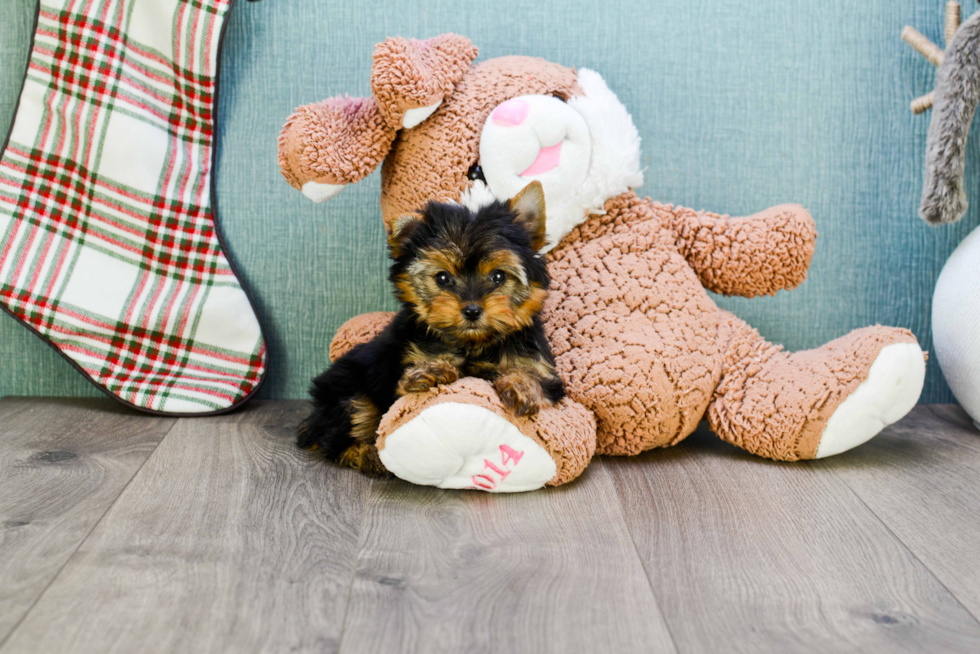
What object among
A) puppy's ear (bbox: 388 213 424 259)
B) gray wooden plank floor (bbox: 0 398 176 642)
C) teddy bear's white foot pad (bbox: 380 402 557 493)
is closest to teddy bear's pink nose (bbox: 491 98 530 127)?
puppy's ear (bbox: 388 213 424 259)

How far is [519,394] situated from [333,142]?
2.22 ft

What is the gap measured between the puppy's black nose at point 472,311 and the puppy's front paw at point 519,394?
0.45 ft

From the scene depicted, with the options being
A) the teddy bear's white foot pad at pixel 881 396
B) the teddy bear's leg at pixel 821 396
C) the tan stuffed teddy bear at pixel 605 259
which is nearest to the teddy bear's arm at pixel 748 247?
the tan stuffed teddy bear at pixel 605 259

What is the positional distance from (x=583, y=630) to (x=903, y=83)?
175 centimetres

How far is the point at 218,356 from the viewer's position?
6.82 ft

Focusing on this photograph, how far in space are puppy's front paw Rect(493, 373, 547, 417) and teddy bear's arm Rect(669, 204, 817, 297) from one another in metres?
0.61

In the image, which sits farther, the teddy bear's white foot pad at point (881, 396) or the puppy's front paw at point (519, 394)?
the teddy bear's white foot pad at point (881, 396)

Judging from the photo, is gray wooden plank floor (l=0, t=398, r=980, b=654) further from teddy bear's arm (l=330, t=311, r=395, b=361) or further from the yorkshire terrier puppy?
teddy bear's arm (l=330, t=311, r=395, b=361)

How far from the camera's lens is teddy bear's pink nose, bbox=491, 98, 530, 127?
1.67 meters

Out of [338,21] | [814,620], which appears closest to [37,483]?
[338,21]

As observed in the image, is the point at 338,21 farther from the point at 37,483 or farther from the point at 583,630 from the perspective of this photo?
the point at 583,630

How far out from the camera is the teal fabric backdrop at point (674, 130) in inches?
81.6

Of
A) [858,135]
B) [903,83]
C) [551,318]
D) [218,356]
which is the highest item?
[903,83]

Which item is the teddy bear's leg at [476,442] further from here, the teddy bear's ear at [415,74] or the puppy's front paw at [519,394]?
the teddy bear's ear at [415,74]
